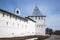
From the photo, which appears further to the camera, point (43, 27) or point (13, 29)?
point (43, 27)

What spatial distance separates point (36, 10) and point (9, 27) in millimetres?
32499

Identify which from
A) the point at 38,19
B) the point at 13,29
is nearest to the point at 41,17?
the point at 38,19

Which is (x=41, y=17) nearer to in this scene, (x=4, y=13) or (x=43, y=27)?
(x=43, y=27)

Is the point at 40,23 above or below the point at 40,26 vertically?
above

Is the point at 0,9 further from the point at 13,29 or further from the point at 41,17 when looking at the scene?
the point at 41,17

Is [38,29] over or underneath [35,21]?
underneath

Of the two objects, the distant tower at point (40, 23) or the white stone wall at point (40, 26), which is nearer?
the white stone wall at point (40, 26)

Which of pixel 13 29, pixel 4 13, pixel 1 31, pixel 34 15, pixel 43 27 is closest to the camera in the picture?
pixel 1 31

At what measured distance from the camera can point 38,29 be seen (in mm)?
50875

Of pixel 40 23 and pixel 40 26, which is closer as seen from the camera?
pixel 40 26

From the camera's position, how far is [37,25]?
2005 inches

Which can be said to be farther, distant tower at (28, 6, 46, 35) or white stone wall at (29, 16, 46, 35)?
distant tower at (28, 6, 46, 35)

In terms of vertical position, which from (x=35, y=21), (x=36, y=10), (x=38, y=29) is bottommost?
(x=38, y=29)

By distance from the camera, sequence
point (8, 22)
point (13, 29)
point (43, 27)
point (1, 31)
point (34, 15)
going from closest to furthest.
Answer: point (1, 31)
point (8, 22)
point (13, 29)
point (43, 27)
point (34, 15)
